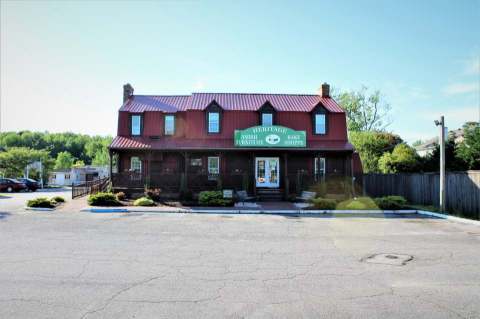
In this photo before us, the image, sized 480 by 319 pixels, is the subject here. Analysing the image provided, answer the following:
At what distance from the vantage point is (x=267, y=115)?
24156 mm

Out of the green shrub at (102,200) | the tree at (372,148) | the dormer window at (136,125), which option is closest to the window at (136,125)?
the dormer window at (136,125)

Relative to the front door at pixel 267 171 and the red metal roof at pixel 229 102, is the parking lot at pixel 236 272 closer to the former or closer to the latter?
the front door at pixel 267 171

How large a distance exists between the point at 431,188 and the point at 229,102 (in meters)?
15.1

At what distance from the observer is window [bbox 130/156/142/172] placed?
24.0m

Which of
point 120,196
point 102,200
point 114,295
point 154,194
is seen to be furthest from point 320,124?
point 114,295

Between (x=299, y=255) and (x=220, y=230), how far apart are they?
13.8 ft

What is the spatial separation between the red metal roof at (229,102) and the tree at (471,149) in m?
8.27

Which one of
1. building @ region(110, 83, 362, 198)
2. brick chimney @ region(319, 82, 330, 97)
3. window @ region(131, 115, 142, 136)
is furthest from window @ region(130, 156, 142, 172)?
brick chimney @ region(319, 82, 330, 97)

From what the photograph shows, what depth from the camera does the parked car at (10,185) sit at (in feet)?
117

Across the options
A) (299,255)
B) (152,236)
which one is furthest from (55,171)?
(299,255)

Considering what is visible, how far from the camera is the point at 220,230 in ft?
Answer: 38.3

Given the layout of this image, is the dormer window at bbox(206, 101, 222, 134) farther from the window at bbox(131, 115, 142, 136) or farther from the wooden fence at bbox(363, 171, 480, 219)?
the wooden fence at bbox(363, 171, 480, 219)

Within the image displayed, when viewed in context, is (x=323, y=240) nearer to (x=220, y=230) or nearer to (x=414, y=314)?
(x=220, y=230)

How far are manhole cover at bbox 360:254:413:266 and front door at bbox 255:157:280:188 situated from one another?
15.4m
